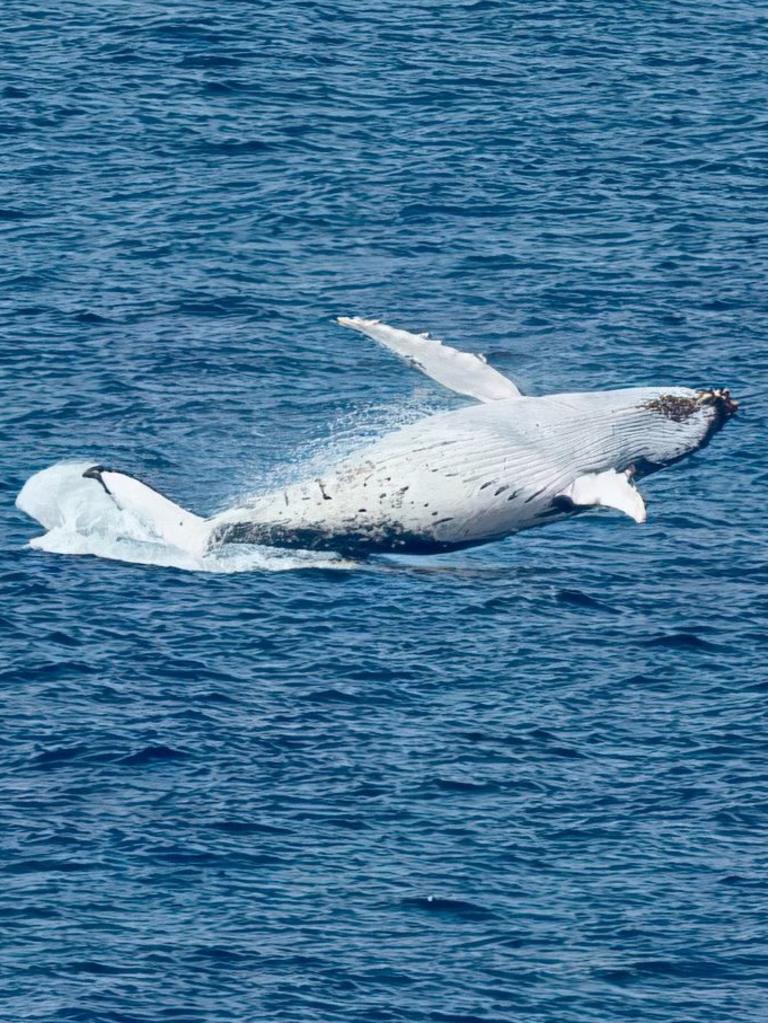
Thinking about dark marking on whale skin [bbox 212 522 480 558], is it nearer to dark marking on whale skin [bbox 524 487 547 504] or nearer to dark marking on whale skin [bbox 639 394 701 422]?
dark marking on whale skin [bbox 524 487 547 504]

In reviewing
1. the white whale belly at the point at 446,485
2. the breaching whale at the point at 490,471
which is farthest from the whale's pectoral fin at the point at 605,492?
the white whale belly at the point at 446,485

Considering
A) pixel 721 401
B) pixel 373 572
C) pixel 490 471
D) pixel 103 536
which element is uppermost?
pixel 721 401

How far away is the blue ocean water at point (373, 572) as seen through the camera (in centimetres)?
5662

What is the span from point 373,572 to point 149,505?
12.1 metres

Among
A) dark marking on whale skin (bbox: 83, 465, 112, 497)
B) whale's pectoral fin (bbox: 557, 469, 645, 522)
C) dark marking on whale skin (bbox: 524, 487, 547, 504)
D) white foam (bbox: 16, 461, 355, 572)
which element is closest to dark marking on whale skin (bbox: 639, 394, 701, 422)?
whale's pectoral fin (bbox: 557, 469, 645, 522)

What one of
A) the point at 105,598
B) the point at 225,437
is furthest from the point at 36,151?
the point at 105,598

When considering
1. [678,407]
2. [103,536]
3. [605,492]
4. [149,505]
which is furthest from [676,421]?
[103,536]

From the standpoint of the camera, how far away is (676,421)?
56781 mm

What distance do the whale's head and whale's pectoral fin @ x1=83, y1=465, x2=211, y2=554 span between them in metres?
9.94

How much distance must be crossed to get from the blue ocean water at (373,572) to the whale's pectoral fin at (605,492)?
7.76 metres

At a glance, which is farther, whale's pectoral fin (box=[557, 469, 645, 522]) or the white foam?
the white foam

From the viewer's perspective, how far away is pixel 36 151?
9806 cm

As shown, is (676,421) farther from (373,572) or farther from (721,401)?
(373,572)

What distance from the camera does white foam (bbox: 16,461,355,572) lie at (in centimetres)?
6450
